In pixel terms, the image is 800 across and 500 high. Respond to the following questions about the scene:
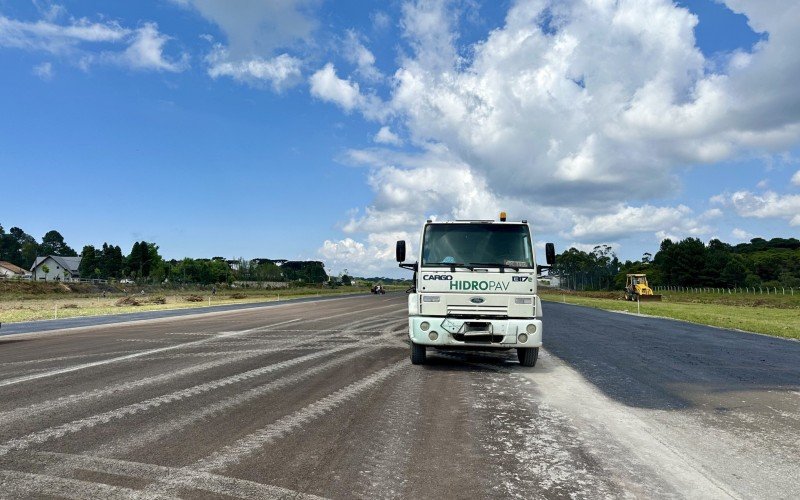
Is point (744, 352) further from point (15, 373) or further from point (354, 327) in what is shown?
point (15, 373)

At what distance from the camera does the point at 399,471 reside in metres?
4.12

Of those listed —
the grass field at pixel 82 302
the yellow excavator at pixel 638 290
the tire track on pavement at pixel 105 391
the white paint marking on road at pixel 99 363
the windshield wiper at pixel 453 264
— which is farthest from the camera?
the yellow excavator at pixel 638 290

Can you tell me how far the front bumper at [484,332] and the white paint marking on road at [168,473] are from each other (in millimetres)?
5398

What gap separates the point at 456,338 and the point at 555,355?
3931 millimetres

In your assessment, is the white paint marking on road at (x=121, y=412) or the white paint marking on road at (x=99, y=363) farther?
the white paint marking on road at (x=99, y=363)

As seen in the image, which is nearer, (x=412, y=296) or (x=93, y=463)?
(x=93, y=463)

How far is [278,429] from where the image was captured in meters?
5.22

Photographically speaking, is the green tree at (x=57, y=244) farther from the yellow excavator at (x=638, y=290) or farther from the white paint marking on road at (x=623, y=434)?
the white paint marking on road at (x=623, y=434)

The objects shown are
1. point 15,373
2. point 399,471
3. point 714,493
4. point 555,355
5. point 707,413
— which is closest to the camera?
point 714,493

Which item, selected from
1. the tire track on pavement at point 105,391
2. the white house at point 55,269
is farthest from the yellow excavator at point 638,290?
the white house at point 55,269

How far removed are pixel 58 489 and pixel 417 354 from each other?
654cm

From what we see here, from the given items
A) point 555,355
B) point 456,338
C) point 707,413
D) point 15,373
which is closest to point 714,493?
point 707,413

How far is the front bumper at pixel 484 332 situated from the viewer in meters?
8.78

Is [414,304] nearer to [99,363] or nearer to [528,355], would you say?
[528,355]
